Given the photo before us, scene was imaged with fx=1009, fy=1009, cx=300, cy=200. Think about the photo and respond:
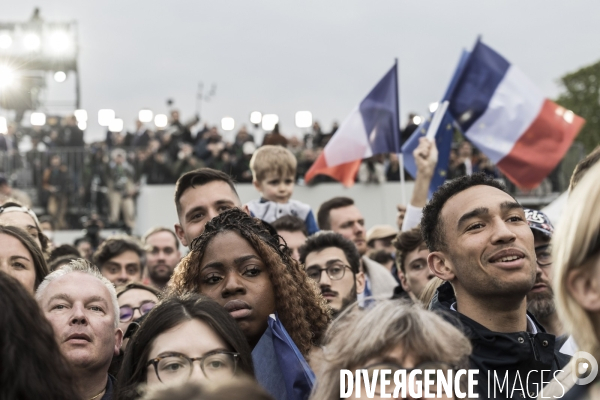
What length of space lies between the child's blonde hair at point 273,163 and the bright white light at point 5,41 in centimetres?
2546

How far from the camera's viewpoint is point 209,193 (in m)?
5.72

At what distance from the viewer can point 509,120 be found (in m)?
9.88

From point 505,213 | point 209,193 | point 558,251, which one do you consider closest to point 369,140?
point 209,193

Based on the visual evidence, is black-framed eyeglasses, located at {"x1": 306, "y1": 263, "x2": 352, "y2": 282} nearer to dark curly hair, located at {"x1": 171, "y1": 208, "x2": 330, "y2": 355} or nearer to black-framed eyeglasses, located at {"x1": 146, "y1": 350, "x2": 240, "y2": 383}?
dark curly hair, located at {"x1": 171, "y1": 208, "x2": 330, "y2": 355}

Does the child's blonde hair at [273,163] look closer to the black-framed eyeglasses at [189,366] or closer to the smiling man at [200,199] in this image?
the smiling man at [200,199]

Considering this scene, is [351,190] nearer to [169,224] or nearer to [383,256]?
[169,224]

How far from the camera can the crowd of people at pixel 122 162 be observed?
19812 mm

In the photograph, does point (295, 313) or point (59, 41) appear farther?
point (59, 41)

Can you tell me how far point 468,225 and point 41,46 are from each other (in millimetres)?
29333

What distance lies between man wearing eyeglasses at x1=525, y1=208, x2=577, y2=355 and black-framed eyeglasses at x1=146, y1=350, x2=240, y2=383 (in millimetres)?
2282

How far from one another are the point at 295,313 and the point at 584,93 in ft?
151

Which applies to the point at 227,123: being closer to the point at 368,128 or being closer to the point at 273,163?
the point at 368,128

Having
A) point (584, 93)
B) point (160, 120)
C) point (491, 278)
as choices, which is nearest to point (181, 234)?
point (491, 278)

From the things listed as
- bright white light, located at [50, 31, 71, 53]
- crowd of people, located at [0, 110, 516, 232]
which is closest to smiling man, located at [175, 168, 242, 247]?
crowd of people, located at [0, 110, 516, 232]
